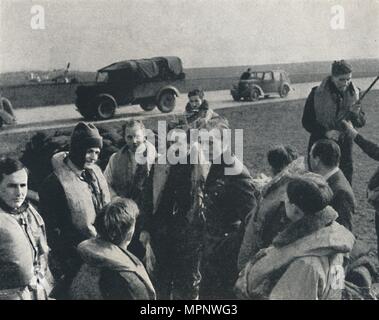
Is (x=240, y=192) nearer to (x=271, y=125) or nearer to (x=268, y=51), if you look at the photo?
(x=271, y=125)

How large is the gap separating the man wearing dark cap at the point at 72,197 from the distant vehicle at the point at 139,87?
0.73m

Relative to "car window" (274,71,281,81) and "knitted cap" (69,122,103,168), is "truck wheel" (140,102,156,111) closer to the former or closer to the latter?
"knitted cap" (69,122,103,168)

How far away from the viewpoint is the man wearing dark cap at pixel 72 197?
4.00 meters

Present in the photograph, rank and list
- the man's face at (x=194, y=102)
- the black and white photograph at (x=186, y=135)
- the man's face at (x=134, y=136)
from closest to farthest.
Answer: the black and white photograph at (x=186, y=135) < the man's face at (x=134, y=136) < the man's face at (x=194, y=102)

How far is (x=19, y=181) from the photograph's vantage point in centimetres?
347

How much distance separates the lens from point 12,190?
3.43 meters

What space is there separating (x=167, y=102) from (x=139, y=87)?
527 millimetres

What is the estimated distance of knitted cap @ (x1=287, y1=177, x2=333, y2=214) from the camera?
2980 mm

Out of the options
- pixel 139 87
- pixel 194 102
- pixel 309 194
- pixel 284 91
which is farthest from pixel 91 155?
pixel 284 91

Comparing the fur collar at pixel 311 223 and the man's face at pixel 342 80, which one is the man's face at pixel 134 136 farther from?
the man's face at pixel 342 80

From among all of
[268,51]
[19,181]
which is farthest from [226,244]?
[268,51]

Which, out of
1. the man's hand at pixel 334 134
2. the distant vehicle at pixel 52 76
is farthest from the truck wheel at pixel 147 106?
the man's hand at pixel 334 134

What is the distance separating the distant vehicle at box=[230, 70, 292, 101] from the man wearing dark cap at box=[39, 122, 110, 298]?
141 cm

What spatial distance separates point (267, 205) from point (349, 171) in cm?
116
